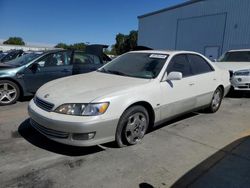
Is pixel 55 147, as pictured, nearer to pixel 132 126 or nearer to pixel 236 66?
pixel 132 126

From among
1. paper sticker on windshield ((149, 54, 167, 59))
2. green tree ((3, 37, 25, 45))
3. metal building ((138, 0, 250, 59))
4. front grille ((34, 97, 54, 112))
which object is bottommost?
front grille ((34, 97, 54, 112))

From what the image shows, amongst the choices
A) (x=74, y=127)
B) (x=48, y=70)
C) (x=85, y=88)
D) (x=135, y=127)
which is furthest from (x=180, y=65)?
(x=48, y=70)

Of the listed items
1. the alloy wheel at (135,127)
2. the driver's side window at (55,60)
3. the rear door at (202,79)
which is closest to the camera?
the alloy wheel at (135,127)

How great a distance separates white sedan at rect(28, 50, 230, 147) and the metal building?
15.6 m

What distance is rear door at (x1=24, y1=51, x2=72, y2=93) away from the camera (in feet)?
18.7

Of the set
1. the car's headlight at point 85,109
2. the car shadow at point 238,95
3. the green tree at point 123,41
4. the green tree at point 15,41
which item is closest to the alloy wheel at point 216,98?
the car shadow at point 238,95

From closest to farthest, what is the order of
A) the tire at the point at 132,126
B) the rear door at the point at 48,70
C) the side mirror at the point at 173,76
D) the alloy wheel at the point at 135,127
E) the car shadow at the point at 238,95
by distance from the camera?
the tire at the point at 132,126
the alloy wheel at the point at 135,127
the side mirror at the point at 173,76
the rear door at the point at 48,70
the car shadow at the point at 238,95

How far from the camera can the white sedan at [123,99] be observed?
2.75 metres

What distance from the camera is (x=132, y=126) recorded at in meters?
3.20

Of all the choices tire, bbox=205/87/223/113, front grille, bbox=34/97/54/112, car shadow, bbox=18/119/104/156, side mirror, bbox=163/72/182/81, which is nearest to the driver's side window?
car shadow, bbox=18/119/104/156

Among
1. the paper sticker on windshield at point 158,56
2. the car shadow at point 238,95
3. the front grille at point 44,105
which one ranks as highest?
the paper sticker on windshield at point 158,56

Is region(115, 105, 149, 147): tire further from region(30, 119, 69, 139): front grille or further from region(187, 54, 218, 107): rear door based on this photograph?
region(187, 54, 218, 107): rear door

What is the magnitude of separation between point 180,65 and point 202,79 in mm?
693

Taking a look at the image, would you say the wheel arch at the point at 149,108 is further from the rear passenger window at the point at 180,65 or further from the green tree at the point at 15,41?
the green tree at the point at 15,41
